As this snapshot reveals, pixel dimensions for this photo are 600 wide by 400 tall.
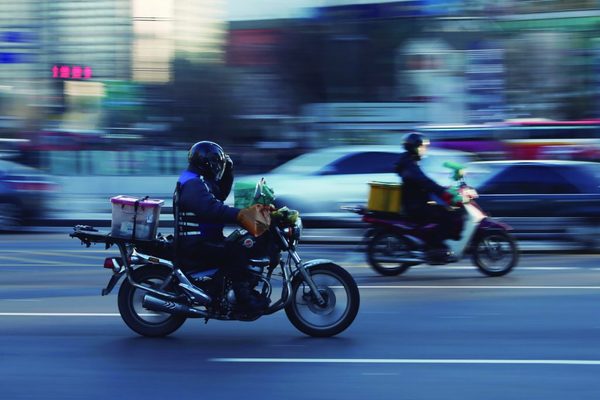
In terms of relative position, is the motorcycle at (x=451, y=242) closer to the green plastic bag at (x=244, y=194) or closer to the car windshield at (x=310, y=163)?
the green plastic bag at (x=244, y=194)

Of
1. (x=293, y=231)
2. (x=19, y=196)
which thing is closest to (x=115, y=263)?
(x=293, y=231)

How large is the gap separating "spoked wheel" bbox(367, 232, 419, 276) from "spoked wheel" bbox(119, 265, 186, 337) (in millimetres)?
4251

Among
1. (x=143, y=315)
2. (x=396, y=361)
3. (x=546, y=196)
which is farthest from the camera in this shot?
(x=546, y=196)

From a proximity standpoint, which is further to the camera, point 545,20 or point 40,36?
point 545,20

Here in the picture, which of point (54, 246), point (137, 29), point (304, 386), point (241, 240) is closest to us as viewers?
point (304, 386)

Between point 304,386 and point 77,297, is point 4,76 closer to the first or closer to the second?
point 77,297

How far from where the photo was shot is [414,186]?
37.3 ft

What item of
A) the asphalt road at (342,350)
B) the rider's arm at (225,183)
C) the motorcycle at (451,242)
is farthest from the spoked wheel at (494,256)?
the rider's arm at (225,183)

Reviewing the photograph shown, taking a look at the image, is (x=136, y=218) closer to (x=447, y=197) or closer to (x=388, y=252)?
(x=388, y=252)

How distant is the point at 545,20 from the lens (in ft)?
147

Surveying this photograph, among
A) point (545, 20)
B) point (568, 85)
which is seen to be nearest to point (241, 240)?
point (568, 85)

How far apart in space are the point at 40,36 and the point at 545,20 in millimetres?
23702

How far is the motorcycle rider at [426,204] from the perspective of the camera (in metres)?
11.3

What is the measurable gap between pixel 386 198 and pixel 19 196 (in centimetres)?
865
